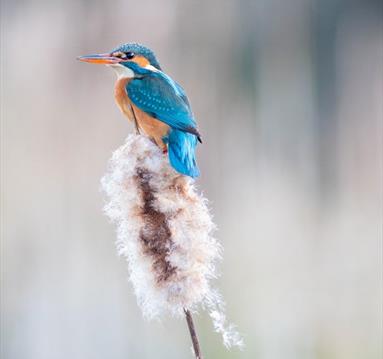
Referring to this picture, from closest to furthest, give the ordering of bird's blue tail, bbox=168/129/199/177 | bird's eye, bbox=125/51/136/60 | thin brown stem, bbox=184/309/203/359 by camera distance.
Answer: thin brown stem, bbox=184/309/203/359 → bird's blue tail, bbox=168/129/199/177 → bird's eye, bbox=125/51/136/60

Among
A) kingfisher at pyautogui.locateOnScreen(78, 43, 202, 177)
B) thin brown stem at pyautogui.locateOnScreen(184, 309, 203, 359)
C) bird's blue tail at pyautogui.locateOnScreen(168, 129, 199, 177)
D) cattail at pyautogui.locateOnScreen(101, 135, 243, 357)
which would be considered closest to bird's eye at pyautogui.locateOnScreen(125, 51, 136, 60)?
kingfisher at pyautogui.locateOnScreen(78, 43, 202, 177)

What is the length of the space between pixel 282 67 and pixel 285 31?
215 mm

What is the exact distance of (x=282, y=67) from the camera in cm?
378

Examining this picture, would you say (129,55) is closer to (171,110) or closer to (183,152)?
(171,110)

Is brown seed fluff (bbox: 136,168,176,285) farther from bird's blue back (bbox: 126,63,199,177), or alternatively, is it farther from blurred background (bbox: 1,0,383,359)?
blurred background (bbox: 1,0,383,359)

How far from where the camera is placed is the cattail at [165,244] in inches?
42.9

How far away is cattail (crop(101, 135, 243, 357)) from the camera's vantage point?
109 centimetres

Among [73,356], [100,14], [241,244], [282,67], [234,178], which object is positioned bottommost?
[73,356]

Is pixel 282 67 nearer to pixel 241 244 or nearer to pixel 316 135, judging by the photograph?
pixel 316 135

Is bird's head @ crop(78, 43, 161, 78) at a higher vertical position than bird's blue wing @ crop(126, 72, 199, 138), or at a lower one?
higher

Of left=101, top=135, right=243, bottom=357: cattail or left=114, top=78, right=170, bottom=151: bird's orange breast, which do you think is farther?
left=114, top=78, right=170, bottom=151: bird's orange breast

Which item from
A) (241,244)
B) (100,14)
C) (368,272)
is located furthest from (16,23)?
(368,272)

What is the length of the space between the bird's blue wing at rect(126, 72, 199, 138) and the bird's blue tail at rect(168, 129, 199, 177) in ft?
0.07

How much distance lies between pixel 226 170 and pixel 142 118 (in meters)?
1.80
